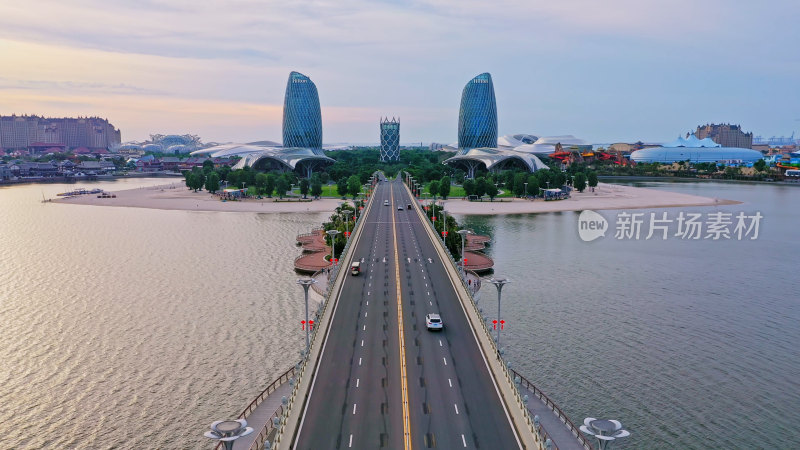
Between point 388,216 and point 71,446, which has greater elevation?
Answer: point 388,216

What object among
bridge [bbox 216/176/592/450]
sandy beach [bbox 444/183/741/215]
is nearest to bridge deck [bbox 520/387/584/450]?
bridge [bbox 216/176/592/450]

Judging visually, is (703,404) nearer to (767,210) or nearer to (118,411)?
(118,411)

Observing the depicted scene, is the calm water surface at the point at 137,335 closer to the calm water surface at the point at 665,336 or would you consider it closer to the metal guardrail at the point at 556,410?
the metal guardrail at the point at 556,410

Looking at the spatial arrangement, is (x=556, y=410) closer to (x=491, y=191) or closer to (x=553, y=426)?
(x=553, y=426)

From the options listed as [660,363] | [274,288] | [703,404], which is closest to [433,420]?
[703,404]

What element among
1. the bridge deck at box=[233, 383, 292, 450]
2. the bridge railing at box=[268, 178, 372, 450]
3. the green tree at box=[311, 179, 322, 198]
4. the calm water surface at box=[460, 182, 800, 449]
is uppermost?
the green tree at box=[311, 179, 322, 198]

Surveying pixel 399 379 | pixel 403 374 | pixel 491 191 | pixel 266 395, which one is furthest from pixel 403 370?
pixel 491 191

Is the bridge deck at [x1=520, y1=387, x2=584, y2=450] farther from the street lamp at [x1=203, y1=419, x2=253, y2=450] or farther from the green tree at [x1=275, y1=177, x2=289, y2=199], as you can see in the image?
the green tree at [x1=275, y1=177, x2=289, y2=199]
